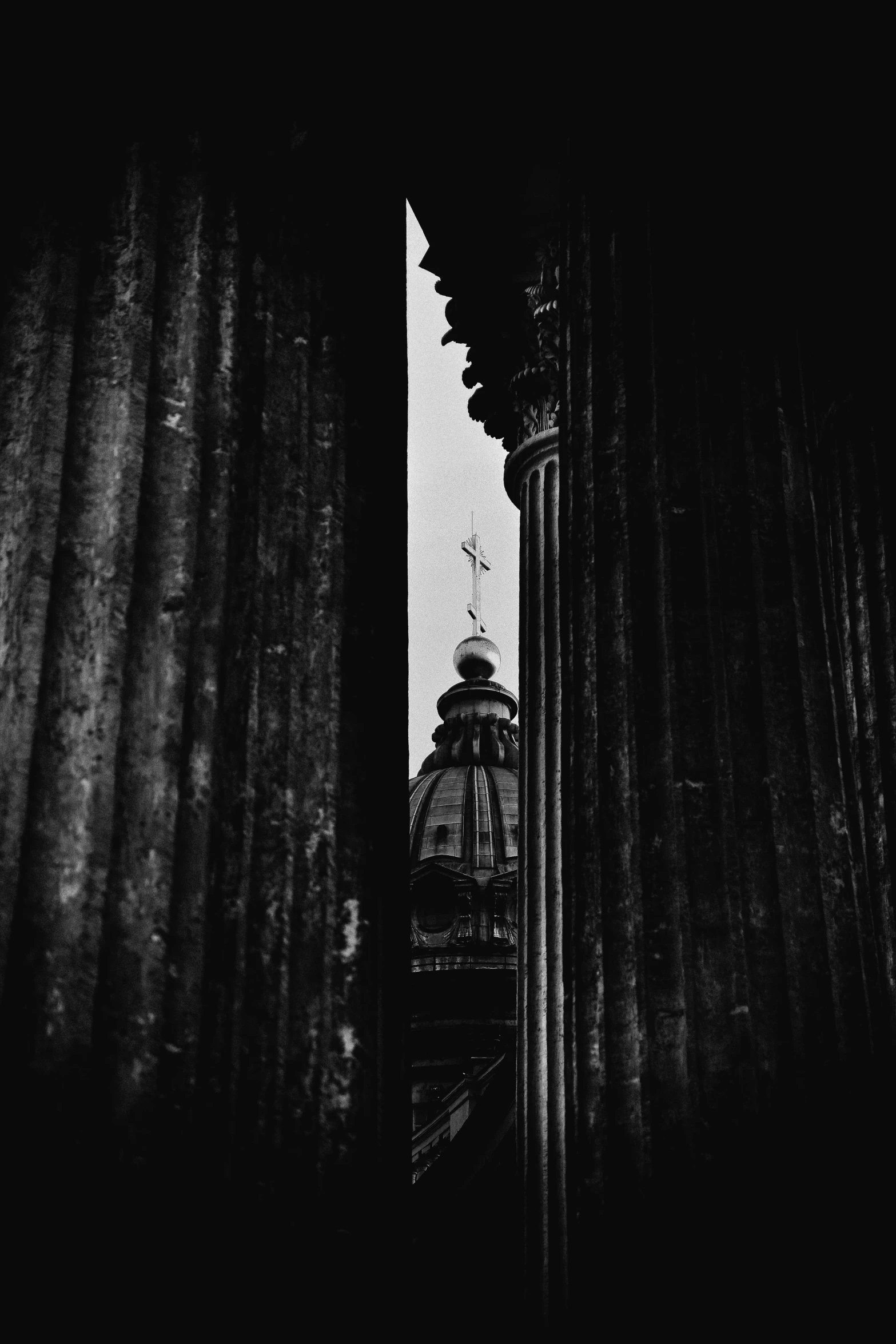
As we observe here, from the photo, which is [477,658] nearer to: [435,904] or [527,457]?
[435,904]

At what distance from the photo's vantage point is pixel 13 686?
11.3 ft

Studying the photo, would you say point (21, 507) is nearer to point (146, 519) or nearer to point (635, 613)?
point (146, 519)

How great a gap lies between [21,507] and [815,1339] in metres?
3.54

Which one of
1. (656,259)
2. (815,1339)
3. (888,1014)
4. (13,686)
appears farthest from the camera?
(656,259)

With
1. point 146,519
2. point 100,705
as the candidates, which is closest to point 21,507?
point 146,519

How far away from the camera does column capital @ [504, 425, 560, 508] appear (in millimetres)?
11352

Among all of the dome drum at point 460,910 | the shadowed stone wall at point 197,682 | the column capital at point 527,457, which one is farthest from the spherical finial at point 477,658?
the shadowed stone wall at point 197,682

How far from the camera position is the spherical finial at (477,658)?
229 feet

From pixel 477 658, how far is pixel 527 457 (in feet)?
193

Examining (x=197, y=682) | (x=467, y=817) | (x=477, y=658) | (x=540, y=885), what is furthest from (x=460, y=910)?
(x=197, y=682)

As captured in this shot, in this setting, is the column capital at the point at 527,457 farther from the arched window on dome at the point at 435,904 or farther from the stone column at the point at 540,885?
the arched window on dome at the point at 435,904

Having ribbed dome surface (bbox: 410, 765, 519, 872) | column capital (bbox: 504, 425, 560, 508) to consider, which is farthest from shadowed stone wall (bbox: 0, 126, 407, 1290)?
ribbed dome surface (bbox: 410, 765, 519, 872)

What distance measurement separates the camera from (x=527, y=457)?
11.6 metres

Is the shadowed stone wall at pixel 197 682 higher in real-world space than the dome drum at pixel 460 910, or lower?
lower
